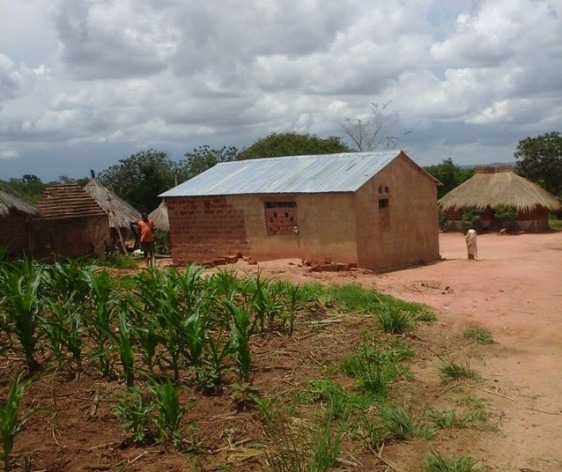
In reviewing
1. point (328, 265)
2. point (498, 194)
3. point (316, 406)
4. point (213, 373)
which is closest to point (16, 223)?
point (328, 265)

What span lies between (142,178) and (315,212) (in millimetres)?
22274

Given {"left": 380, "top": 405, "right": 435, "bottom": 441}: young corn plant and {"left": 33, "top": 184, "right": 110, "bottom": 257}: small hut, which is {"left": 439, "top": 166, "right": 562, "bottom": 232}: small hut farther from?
{"left": 380, "top": 405, "right": 435, "bottom": 441}: young corn plant

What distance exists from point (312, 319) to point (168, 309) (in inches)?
107

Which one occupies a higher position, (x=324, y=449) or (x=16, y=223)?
(x=16, y=223)

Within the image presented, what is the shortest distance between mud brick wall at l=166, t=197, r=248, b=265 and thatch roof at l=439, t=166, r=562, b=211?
15795mm

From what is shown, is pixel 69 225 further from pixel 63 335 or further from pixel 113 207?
pixel 63 335

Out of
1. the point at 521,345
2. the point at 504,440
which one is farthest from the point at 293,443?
the point at 521,345

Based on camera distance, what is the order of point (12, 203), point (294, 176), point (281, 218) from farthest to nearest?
point (294, 176)
point (281, 218)
point (12, 203)

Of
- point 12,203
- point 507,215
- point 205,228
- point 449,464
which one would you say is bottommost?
point 449,464

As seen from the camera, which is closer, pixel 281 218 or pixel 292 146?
pixel 281 218

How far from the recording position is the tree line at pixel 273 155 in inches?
1384

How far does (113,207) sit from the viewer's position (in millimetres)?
25578

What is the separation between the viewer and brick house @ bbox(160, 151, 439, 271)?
16.3 meters

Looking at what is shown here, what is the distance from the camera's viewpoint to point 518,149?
36312 millimetres
